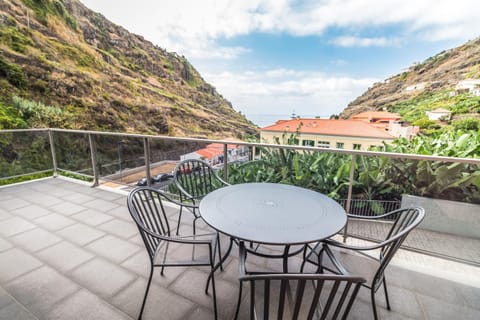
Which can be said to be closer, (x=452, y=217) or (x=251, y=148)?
(x=452, y=217)

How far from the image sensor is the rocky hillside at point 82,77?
12.3 m

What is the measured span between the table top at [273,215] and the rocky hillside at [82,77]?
42.2 ft

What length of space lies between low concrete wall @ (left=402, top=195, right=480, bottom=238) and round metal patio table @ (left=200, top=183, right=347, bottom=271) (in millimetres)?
1046

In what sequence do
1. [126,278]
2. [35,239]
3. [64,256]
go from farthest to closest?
[35,239], [64,256], [126,278]

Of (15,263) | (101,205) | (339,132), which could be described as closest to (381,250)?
(15,263)

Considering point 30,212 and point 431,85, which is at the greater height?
point 431,85

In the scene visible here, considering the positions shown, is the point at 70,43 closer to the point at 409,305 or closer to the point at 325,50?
the point at 409,305

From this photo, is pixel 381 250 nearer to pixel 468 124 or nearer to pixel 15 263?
pixel 15 263

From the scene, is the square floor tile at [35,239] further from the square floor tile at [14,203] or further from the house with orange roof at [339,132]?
the house with orange roof at [339,132]

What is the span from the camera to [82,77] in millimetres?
17531

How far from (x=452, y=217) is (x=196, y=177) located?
2.34 m

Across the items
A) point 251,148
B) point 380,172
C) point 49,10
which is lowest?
point 380,172

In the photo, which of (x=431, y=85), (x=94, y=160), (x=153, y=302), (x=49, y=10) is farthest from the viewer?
(x=431, y=85)

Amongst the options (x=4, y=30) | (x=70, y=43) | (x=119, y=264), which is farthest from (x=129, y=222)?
(x=70, y=43)
